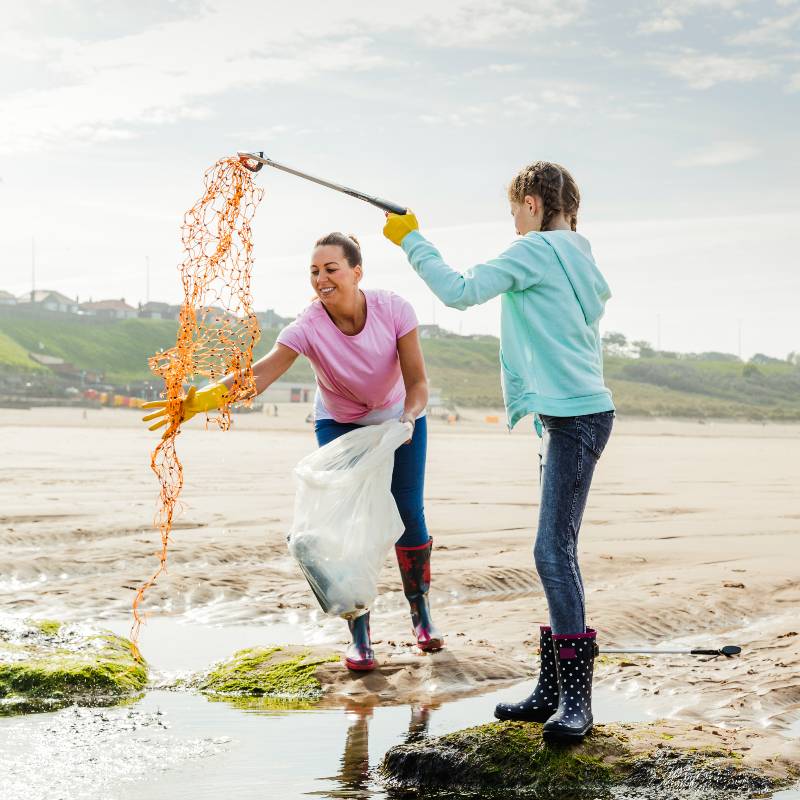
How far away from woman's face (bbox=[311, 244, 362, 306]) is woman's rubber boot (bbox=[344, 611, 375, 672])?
1436mm

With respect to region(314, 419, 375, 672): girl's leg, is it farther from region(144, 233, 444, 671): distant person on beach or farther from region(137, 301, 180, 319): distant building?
region(137, 301, 180, 319): distant building

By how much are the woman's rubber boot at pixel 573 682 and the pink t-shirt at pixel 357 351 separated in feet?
5.30

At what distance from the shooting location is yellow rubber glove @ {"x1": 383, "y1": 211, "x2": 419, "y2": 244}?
364 centimetres

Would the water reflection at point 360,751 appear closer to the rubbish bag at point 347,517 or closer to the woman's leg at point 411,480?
the rubbish bag at point 347,517

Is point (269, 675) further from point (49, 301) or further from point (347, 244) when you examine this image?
point (49, 301)

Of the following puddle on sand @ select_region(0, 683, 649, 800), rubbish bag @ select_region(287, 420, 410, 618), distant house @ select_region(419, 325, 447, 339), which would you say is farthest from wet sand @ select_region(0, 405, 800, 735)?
distant house @ select_region(419, 325, 447, 339)

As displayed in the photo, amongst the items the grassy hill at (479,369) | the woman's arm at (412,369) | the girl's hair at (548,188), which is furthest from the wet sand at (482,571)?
the grassy hill at (479,369)

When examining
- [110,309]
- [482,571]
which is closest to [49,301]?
[110,309]

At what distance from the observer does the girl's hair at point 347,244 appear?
4602 mm

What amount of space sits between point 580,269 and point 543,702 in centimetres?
150

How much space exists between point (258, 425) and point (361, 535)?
30428 millimetres

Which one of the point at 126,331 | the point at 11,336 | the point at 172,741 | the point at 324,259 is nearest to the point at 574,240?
the point at 324,259

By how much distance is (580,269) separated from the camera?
3.60 metres

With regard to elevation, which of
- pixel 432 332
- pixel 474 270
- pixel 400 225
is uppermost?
pixel 432 332
